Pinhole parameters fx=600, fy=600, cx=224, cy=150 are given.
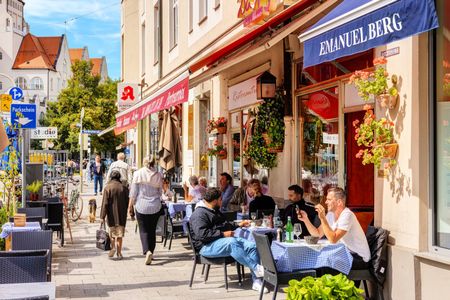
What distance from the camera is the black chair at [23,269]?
531 centimetres

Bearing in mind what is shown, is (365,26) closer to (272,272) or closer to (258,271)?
(272,272)

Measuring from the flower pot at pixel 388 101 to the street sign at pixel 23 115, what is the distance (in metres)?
7.98

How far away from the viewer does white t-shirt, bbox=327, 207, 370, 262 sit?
22.0 ft

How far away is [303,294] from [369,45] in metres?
2.59

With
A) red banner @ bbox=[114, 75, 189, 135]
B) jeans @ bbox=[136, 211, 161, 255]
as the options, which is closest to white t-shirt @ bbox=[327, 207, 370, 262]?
red banner @ bbox=[114, 75, 189, 135]

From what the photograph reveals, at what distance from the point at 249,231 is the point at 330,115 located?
2.52 meters

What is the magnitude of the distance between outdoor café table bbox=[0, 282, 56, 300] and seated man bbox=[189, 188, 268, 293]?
3.31 metres

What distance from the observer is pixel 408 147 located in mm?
6391

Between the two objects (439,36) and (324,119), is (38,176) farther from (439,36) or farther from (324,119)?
(439,36)

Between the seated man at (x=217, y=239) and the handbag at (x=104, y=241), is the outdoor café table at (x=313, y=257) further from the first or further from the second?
the handbag at (x=104, y=241)

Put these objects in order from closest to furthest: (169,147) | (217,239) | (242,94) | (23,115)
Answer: (217,239), (23,115), (242,94), (169,147)

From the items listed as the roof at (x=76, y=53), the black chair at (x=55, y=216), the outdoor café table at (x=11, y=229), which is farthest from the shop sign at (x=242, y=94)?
the roof at (x=76, y=53)

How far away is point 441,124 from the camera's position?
20.3 feet

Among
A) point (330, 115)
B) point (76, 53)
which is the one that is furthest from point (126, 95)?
point (76, 53)
